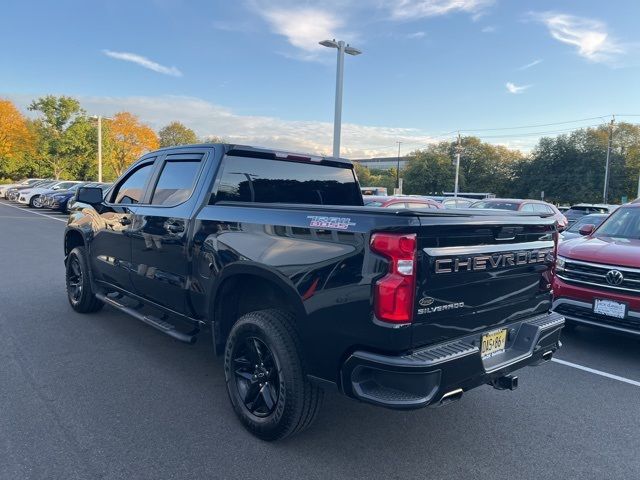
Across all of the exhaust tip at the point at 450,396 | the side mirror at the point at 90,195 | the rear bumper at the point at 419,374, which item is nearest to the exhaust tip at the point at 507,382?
the rear bumper at the point at 419,374

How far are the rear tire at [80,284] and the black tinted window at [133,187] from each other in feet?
3.36

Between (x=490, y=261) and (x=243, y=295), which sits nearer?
(x=490, y=261)

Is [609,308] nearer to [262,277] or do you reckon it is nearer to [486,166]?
[262,277]

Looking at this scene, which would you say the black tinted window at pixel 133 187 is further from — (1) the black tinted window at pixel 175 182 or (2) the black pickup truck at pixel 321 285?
(1) the black tinted window at pixel 175 182

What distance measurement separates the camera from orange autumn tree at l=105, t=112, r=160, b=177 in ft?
176

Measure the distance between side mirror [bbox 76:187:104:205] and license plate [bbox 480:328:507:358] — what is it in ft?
13.8

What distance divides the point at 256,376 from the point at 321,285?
949 mm

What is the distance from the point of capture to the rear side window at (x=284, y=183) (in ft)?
13.2

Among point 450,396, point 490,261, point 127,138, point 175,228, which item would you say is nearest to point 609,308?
point 490,261

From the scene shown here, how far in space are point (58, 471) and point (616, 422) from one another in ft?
12.7

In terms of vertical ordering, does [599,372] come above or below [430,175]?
below

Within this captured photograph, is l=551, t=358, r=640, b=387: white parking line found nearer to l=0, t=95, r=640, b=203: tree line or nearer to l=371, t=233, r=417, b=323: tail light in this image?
l=371, t=233, r=417, b=323: tail light

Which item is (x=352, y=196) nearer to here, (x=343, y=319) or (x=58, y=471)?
(x=343, y=319)

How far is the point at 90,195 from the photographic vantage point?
520cm
